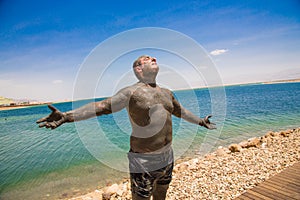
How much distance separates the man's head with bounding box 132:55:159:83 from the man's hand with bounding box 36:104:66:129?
3.30 ft

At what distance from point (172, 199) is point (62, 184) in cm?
612

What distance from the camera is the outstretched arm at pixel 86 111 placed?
5.91 ft

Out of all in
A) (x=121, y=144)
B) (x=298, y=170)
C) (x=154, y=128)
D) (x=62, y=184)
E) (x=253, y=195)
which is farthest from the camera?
(x=121, y=144)

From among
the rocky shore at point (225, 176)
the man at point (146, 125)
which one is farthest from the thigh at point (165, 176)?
the rocky shore at point (225, 176)

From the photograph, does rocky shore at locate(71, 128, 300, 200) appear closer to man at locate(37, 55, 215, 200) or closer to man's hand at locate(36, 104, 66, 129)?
man at locate(37, 55, 215, 200)

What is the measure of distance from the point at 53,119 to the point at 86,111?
12.5 inches

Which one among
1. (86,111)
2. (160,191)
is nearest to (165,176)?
(160,191)

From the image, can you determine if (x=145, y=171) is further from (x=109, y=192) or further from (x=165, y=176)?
(x=109, y=192)

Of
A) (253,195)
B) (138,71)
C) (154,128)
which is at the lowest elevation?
(253,195)

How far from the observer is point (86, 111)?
1.93 meters

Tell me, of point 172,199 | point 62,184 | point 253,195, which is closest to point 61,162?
point 62,184

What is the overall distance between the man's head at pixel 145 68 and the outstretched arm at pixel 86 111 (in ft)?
1.02

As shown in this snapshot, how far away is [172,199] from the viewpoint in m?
4.59

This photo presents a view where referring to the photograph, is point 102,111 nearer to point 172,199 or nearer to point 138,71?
point 138,71
